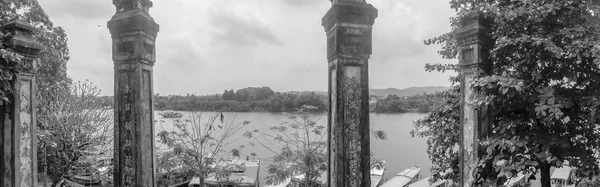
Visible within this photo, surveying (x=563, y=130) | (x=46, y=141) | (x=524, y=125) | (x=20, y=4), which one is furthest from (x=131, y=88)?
(x=20, y=4)

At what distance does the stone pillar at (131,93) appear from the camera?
8.66 feet

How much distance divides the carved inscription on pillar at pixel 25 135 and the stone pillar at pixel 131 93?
1.56 m

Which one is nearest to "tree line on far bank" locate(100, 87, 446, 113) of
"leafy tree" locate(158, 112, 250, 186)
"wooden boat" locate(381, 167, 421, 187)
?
"leafy tree" locate(158, 112, 250, 186)

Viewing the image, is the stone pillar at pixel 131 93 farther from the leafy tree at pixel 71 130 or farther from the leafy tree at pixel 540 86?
the leafy tree at pixel 71 130

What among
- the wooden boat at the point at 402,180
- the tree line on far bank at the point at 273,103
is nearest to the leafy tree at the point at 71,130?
the tree line on far bank at the point at 273,103

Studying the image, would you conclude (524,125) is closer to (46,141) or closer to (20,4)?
(46,141)

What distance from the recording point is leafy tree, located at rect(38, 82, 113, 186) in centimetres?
673

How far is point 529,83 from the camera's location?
10.4 ft

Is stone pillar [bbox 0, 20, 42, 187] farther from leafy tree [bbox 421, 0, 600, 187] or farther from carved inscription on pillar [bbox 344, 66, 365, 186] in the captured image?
leafy tree [bbox 421, 0, 600, 187]

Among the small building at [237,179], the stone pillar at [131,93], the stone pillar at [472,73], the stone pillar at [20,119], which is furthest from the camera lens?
the small building at [237,179]

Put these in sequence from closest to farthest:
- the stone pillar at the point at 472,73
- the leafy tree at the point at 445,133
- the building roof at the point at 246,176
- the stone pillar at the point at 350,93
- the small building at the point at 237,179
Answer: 1. the stone pillar at the point at 350,93
2. the stone pillar at the point at 472,73
3. the leafy tree at the point at 445,133
4. the small building at the point at 237,179
5. the building roof at the point at 246,176

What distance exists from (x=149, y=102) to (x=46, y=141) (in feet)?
15.7

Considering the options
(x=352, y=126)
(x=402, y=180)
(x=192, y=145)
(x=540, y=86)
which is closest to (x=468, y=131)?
(x=540, y=86)

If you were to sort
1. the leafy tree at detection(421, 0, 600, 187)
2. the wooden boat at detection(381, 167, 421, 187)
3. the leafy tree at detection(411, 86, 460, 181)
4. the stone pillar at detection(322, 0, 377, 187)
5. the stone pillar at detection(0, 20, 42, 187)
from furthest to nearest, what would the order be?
the wooden boat at detection(381, 167, 421, 187), the leafy tree at detection(411, 86, 460, 181), the stone pillar at detection(0, 20, 42, 187), the leafy tree at detection(421, 0, 600, 187), the stone pillar at detection(322, 0, 377, 187)
